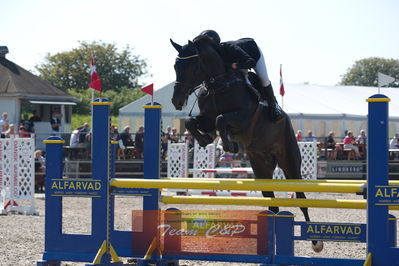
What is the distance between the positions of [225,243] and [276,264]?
0.39 metres

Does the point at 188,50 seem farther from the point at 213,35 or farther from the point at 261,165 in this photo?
the point at 261,165

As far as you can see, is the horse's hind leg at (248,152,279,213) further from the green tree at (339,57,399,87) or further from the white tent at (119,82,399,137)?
the green tree at (339,57,399,87)

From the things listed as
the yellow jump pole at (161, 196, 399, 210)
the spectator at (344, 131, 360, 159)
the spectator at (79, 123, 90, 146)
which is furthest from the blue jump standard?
the spectator at (344, 131, 360, 159)

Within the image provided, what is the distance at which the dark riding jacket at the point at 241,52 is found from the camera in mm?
5855

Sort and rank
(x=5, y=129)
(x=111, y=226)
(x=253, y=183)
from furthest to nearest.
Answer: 1. (x=5, y=129)
2. (x=111, y=226)
3. (x=253, y=183)

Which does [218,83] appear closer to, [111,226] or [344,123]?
[111,226]

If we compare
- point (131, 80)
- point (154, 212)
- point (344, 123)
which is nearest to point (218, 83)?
point (154, 212)

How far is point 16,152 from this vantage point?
445 inches

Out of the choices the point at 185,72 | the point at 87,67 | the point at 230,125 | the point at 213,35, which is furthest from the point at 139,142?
the point at 87,67

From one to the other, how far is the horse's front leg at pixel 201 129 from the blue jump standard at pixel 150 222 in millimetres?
564

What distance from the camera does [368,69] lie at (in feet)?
259

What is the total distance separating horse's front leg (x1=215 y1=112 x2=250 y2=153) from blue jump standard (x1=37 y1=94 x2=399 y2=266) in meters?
0.62

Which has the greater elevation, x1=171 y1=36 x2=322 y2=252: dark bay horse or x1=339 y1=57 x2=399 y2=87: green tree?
x1=339 y1=57 x2=399 y2=87: green tree

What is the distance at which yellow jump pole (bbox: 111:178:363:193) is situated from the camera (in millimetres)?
4199
